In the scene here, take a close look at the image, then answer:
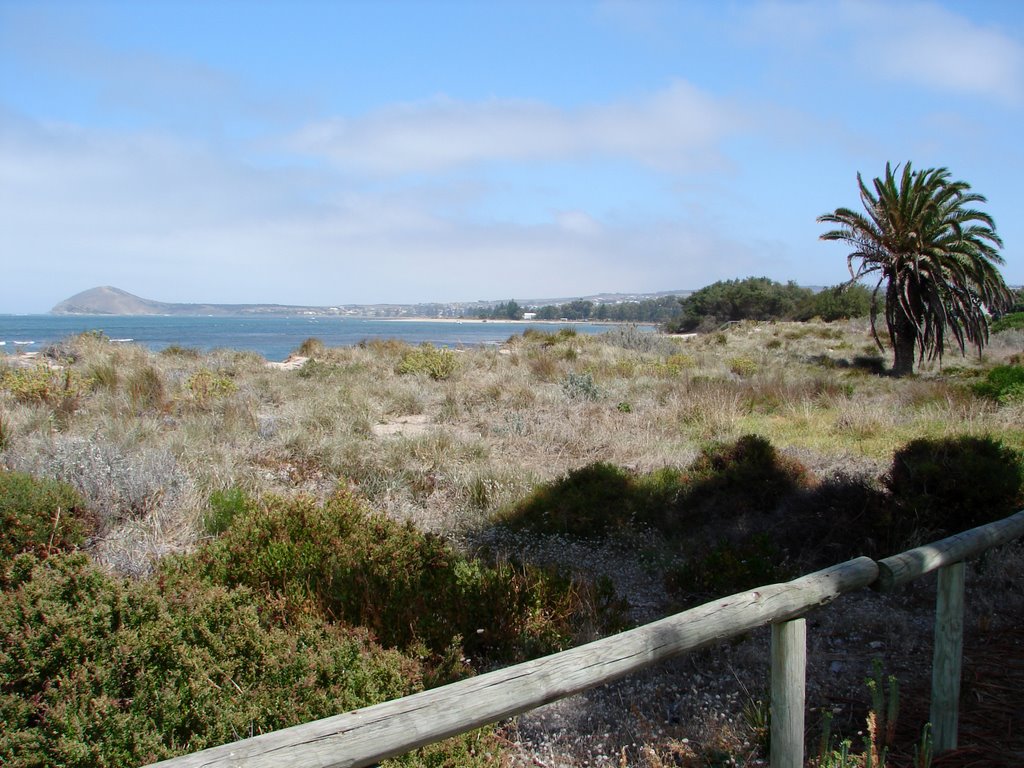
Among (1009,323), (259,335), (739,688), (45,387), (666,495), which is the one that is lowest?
(739,688)

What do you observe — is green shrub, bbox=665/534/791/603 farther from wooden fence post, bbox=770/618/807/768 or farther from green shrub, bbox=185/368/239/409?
green shrub, bbox=185/368/239/409

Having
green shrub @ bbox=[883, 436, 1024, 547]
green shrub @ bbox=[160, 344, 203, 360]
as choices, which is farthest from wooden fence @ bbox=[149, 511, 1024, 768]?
green shrub @ bbox=[160, 344, 203, 360]

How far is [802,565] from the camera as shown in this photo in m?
5.76

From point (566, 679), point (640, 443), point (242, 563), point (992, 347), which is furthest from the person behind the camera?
point (992, 347)

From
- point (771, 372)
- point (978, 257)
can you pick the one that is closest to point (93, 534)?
point (771, 372)

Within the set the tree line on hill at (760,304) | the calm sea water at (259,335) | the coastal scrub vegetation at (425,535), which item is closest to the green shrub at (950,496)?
the coastal scrub vegetation at (425,535)

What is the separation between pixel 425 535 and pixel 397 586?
0.81m

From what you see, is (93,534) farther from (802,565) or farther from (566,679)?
(802,565)

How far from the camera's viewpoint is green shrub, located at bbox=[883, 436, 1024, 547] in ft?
19.6

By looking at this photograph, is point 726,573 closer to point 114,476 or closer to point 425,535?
point 425,535

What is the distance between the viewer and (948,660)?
3.07 m

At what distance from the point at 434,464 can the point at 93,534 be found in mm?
3571

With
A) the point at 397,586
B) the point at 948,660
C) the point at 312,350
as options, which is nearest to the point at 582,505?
the point at 397,586

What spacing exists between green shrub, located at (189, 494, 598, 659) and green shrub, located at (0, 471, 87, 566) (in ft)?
3.58
